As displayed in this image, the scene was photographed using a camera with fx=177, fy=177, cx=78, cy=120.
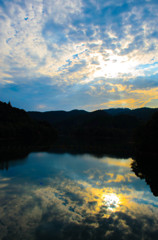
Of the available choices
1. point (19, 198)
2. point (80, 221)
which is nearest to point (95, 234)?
point (80, 221)

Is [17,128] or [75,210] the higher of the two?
[17,128]

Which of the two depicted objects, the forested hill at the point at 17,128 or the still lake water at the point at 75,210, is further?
the forested hill at the point at 17,128

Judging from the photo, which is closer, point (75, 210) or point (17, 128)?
point (75, 210)

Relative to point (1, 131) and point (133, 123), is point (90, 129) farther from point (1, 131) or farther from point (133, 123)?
point (1, 131)

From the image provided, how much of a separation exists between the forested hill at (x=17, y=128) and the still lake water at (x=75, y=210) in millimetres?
58029

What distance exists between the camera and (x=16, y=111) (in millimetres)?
100188

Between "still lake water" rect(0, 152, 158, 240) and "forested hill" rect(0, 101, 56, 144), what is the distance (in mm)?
58029

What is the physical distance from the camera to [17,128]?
80188 mm

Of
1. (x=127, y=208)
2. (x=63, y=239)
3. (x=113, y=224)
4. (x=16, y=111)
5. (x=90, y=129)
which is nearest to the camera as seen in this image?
(x=63, y=239)

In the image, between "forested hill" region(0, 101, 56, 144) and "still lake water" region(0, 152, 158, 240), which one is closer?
"still lake water" region(0, 152, 158, 240)

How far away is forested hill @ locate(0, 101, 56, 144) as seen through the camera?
7200cm

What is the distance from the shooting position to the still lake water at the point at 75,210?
661cm

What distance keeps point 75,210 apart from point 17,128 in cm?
7680

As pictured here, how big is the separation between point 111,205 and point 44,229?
4.23 m
